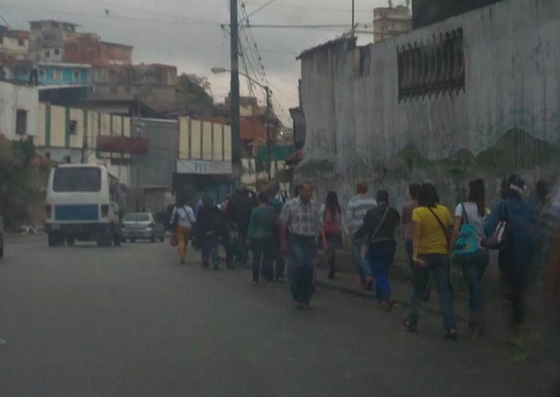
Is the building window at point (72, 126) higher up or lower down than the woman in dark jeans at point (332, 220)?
higher up

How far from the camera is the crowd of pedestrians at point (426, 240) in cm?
1136

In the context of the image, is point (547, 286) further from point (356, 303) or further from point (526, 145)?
point (356, 303)

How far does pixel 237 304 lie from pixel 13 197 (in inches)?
1626

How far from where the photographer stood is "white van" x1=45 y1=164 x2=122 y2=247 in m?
37.3

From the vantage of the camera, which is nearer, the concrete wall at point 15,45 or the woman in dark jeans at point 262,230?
the woman in dark jeans at point 262,230

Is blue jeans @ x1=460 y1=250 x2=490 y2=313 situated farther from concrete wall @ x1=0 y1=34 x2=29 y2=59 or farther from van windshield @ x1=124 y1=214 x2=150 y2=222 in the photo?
concrete wall @ x1=0 y1=34 x2=29 y2=59

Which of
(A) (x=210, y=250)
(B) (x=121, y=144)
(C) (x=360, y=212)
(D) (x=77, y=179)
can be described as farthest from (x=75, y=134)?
(C) (x=360, y=212)

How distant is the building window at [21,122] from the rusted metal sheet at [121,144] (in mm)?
5252

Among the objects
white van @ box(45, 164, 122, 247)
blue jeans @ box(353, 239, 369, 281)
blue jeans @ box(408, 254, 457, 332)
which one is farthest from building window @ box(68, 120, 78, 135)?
blue jeans @ box(408, 254, 457, 332)

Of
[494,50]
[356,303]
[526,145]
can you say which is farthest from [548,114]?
[356,303]

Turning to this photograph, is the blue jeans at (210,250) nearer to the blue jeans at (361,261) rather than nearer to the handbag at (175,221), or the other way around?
the handbag at (175,221)

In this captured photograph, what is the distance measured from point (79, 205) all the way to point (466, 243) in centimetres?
2595

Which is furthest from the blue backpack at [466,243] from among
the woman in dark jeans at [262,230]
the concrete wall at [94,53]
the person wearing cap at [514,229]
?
the concrete wall at [94,53]

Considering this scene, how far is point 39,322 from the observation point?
1412 centimetres
